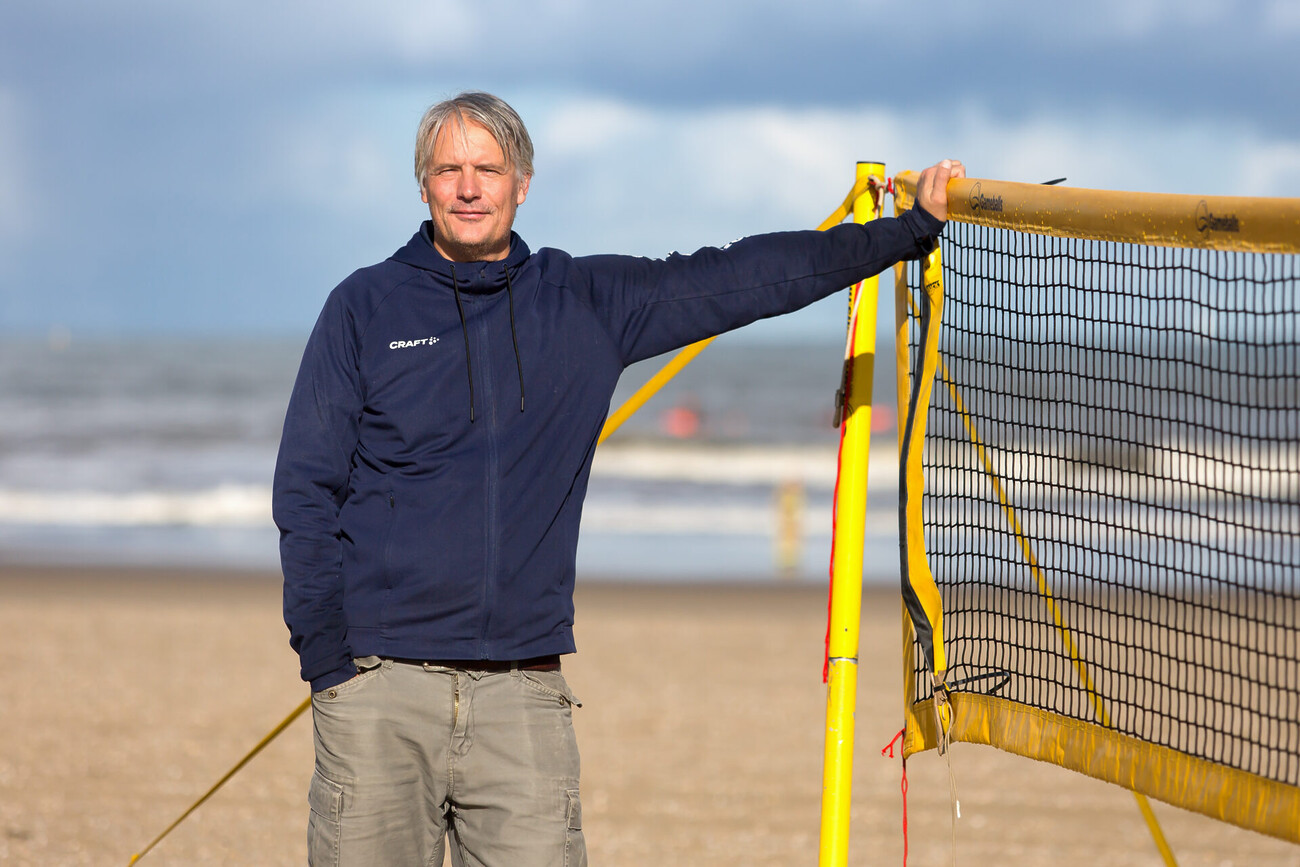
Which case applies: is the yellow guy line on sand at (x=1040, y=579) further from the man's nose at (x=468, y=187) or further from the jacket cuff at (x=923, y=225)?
the man's nose at (x=468, y=187)

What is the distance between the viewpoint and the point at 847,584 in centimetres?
357

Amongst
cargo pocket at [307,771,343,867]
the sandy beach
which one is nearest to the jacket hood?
cargo pocket at [307,771,343,867]

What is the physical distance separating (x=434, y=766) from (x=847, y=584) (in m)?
1.26

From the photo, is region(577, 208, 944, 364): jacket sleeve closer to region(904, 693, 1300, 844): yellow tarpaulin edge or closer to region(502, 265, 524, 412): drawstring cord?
region(502, 265, 524, 412): drawstring cord

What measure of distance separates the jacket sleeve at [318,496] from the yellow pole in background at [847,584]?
1331 mm

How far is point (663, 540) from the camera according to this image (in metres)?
18.4

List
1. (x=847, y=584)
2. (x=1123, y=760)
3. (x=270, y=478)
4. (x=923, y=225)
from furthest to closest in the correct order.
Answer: (x=270, y=478)
(x=847, y=584)
(x=923, y=225)
(x=1123, y=760)

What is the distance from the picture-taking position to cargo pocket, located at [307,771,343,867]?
2934 mm

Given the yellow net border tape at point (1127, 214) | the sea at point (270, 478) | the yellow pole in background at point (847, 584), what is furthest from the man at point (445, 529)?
the sea at point (270, 478)

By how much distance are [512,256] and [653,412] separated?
37.2m

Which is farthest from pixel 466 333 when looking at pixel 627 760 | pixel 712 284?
pixel 627 760

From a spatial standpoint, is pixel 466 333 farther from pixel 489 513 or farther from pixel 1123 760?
pixel 1123 760

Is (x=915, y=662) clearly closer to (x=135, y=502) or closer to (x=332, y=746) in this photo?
(x=332, y=746)

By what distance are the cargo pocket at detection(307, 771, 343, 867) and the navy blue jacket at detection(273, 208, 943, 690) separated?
246mm
